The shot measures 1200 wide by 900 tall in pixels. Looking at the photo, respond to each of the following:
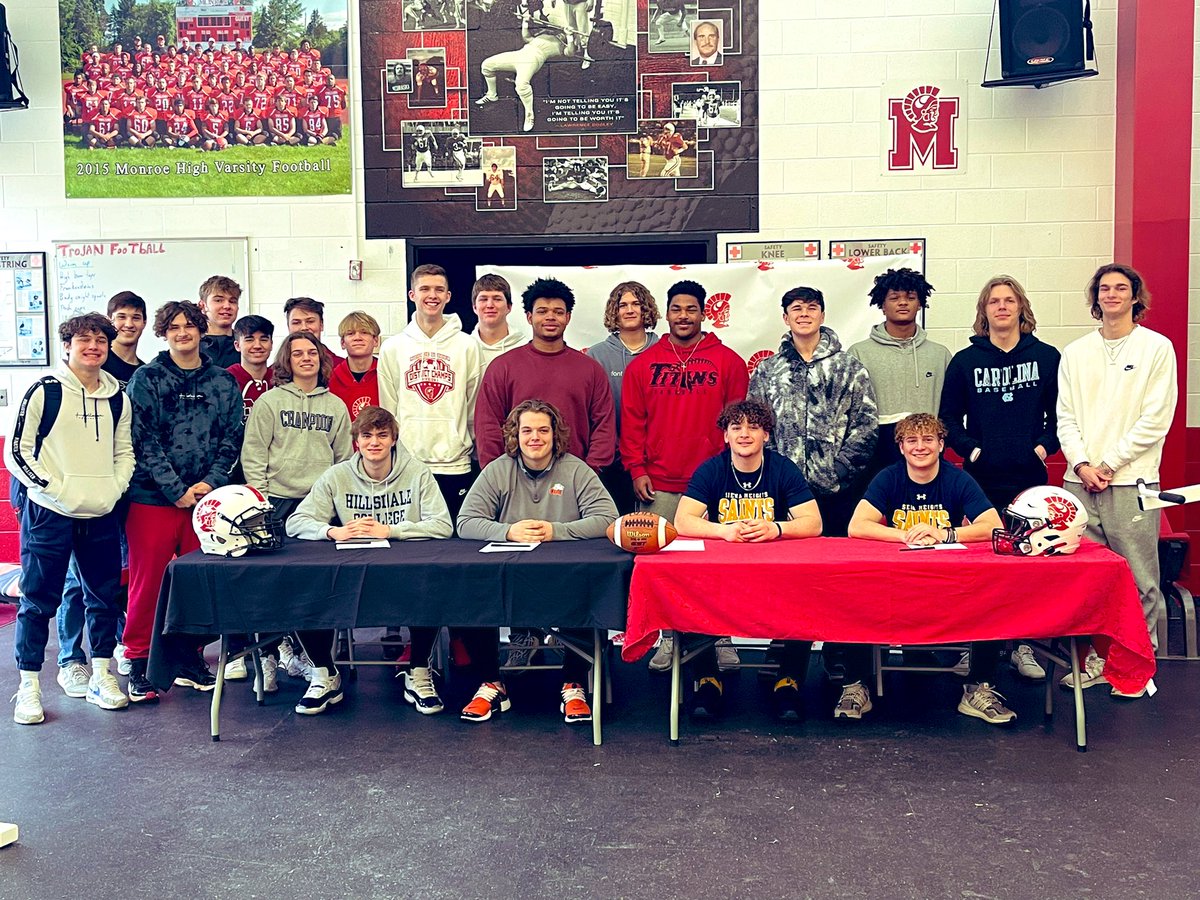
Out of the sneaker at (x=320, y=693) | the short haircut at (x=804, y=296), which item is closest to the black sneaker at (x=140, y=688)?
the sneaker at (x=320, y=693)

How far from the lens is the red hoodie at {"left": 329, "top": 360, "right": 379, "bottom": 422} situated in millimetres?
5020

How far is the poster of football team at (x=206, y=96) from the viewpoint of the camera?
6.55 m

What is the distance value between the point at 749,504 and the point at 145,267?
4.24 metres

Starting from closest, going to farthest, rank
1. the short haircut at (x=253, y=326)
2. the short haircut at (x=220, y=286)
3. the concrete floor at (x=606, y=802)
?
the concrete floor at (x=606, y=802) < the short haircut at (x=253, y=326) < the short haircut at (x=220, y=286)

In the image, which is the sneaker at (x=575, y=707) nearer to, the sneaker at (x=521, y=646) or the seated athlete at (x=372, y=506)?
the sneaker at (x=521, y=646)

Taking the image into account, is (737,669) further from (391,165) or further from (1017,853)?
(391,165)

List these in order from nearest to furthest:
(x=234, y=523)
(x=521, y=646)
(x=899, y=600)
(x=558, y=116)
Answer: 1. (x=899, y=600)
2. (x=234, y=523)
3. (x=521, y=646)
4. (x=558, y=116)

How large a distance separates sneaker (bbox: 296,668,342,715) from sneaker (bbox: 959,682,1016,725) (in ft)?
7.74

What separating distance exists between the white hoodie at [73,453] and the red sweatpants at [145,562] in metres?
0.15

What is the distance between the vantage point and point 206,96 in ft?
21.6

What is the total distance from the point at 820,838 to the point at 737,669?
67.2 inches

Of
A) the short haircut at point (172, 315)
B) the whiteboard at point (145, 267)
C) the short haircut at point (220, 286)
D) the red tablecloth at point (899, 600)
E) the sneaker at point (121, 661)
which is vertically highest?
the whiteboard at point (145, 267)

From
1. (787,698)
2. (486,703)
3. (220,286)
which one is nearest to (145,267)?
(220,286)

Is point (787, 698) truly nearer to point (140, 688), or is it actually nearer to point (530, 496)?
point (530, 496)
